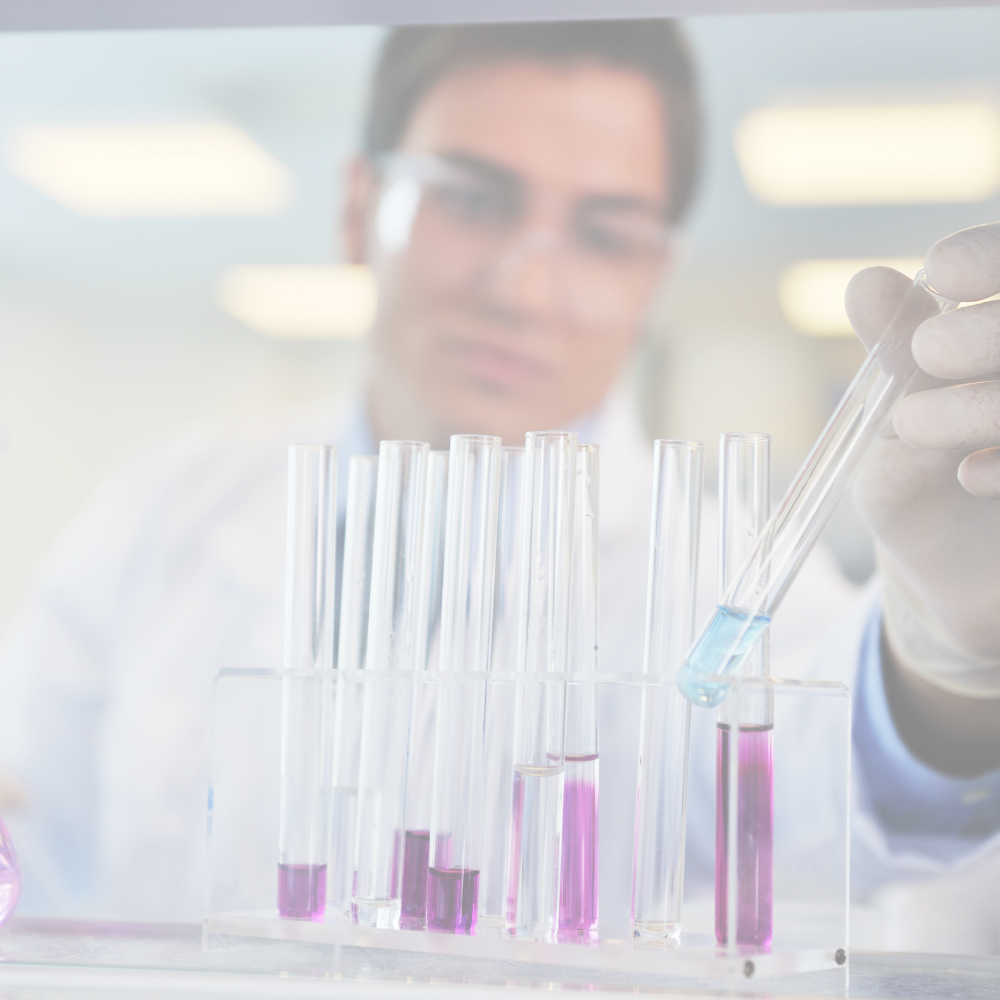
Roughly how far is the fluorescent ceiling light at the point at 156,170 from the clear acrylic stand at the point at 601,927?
1.08m

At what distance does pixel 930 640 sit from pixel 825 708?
1.00 feet

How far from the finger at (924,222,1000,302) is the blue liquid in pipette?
19 centimetres

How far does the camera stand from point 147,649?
4.78 feet

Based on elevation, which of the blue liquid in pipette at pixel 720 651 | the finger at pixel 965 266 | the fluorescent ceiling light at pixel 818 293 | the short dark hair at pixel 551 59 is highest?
the short dark hair at pixel 551 59

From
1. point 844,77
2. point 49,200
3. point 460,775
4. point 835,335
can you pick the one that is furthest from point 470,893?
point 49,200

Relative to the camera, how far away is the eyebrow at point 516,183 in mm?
1360

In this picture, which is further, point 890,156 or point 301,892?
point 890,156

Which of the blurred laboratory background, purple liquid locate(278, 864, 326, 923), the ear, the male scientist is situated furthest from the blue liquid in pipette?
the ear

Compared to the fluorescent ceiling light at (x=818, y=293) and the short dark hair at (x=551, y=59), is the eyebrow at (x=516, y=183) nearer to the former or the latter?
the short dark hair at (x=551, y=59)

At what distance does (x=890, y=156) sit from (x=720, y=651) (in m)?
1.05

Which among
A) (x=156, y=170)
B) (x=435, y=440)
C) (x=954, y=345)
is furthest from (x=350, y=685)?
(x=156, y=170)

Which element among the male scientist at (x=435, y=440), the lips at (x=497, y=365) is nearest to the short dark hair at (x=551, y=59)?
the male scientist at (x=435, y=440)

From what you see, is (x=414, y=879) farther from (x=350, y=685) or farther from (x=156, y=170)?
(x=156, y=170)

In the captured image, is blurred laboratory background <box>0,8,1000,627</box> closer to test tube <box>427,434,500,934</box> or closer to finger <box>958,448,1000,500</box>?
finger <box>958,448,1000,500</box>
